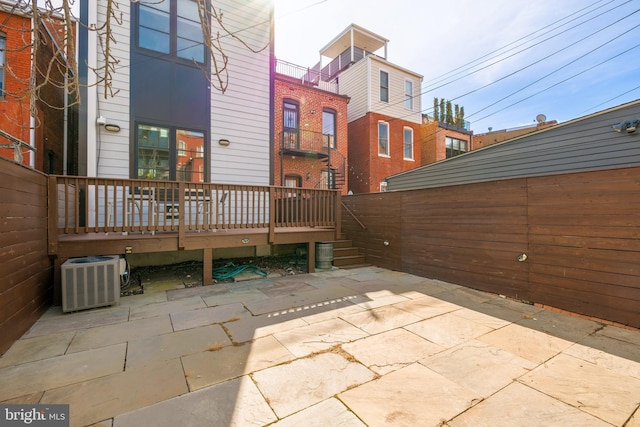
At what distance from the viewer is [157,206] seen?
4.43 meters

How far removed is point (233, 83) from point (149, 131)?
2357mm

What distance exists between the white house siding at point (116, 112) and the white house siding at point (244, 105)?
1762 mm

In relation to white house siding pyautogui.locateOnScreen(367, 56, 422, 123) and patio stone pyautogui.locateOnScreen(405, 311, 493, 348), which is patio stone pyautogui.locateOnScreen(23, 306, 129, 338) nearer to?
patio stone pyautogui.locateOnScreen(405, 311, 493, 348)

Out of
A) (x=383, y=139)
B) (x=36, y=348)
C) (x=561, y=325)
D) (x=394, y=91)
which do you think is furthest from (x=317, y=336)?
(x=394, y=91)

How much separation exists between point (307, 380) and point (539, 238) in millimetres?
3867

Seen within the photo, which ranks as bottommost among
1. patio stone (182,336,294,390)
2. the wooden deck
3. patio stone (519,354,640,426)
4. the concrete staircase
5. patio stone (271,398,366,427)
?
patio stone (519,354,640,426)

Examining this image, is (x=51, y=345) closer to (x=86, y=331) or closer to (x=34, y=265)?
(x=86, y=331)

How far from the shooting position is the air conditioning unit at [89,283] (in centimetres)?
355

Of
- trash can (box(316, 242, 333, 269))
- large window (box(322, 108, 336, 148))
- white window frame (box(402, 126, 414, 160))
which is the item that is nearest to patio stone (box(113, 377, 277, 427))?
trash can (box(316, 242, 333, 269))

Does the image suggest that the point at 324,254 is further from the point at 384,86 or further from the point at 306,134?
the point at 384,86

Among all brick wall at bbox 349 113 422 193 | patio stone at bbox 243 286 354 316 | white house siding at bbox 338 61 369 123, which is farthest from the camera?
white house siding at bbox 338 61 369 123

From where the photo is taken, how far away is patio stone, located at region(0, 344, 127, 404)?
2053mm

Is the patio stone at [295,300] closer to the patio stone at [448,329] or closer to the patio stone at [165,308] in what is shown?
the patio stone at [165,308]

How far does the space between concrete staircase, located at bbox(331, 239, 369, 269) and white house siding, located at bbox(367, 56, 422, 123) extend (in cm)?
809
